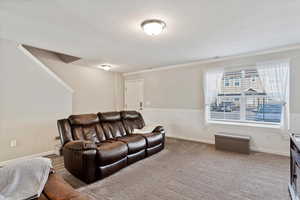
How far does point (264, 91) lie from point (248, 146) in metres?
1.39

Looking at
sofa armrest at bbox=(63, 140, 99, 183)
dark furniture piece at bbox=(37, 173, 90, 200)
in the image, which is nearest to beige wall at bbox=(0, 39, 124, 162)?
sofa armrest at bbox=(63, 140, 99, 183)

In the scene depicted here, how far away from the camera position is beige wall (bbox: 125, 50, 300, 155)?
3486 mm

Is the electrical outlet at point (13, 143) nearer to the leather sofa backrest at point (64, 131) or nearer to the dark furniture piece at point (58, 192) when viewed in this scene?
the leather sofa backrest at point (64, 131)

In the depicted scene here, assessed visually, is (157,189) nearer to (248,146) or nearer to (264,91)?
(248,146)

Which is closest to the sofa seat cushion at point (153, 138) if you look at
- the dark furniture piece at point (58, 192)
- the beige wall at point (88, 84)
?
the dark furniture piece at point (58, 192)

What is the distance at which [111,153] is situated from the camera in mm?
2613

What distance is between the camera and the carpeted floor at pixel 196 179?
6.97ft

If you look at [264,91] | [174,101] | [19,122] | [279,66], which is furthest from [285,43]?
[19,122]

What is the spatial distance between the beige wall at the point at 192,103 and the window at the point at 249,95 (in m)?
0.20

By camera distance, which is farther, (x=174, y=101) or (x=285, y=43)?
(x=174, y=101)

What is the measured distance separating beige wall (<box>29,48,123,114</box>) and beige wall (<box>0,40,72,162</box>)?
1012 millimetres

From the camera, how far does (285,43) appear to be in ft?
10.7

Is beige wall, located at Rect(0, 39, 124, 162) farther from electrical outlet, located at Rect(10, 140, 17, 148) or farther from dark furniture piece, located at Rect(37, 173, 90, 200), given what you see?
dark furniture piece, located at Rect(37, 173, 90, 200)

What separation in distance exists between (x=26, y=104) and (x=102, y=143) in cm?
197
